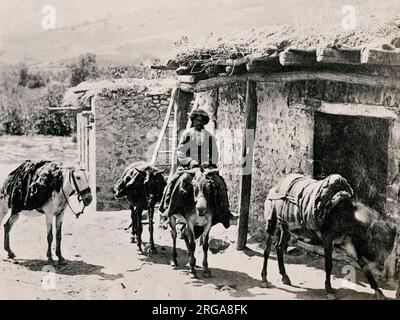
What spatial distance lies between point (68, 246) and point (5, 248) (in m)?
0.99

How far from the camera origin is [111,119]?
11.1 meters

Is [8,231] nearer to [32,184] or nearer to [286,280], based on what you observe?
[32,184]

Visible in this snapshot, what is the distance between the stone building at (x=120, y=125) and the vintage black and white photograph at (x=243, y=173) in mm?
1315

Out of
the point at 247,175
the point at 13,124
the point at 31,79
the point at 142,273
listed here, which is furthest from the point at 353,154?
the point at 31,79

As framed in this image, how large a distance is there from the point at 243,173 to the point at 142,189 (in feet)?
5.25

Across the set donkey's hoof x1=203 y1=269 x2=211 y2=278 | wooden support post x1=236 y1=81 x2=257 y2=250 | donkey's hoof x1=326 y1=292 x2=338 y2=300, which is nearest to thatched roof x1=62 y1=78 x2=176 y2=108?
wooden support post x1=236 y1=81 x2=257 y2=250

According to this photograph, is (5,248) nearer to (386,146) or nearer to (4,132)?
(386,146)

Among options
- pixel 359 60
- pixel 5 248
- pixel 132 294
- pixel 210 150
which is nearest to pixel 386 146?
pixel 359 60

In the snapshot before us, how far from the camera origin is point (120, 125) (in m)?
11.1

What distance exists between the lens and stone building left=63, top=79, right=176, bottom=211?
11.0m

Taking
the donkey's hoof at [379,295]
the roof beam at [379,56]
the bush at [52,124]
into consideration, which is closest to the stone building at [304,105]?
the roof beam at [379,56]

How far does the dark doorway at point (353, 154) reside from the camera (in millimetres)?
7258

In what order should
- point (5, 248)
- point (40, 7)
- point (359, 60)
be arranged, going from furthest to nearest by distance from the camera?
point (5, 248) → point (40, 7) → point (359, 60)

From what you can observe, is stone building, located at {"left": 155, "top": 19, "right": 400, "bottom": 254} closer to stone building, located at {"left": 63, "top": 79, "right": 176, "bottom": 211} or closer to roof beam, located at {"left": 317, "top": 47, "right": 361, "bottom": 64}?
roof beam, located at {"left": 317, "top": 47, "right": 361, "bottom": 64}
